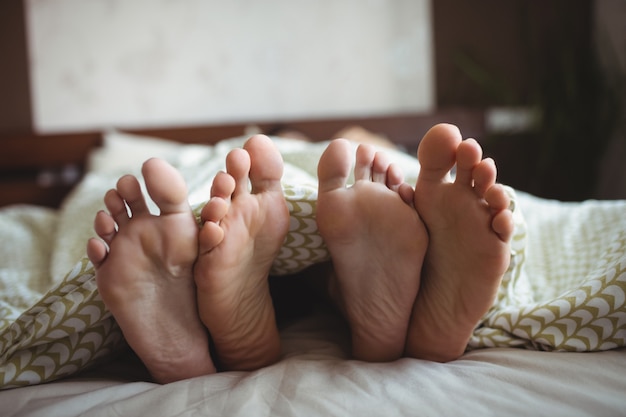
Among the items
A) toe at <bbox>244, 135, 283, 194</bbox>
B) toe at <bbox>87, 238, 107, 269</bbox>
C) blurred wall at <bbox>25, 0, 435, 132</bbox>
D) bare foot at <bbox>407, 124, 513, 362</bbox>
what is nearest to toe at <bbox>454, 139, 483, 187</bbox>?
bare foot at <bbox>407, 124, 513, 362</bbox>

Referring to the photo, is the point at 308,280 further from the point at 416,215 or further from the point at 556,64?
the point at 556,64

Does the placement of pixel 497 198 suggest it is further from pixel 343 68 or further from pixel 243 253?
pixel 343 68

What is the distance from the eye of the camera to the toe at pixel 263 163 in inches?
25.3

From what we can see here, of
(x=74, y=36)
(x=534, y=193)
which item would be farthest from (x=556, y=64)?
(x=74, y=36)

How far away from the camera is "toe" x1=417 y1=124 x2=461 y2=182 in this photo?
627mm

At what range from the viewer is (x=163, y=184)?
1.88ft

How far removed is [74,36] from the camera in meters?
2.21

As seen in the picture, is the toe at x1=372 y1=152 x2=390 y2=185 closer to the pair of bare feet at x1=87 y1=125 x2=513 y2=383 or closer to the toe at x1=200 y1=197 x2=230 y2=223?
the pair of bare feet at x1=87 y1=125 x2=513 y2=383

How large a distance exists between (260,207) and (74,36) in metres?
1.99

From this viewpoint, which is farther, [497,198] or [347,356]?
[347,356]

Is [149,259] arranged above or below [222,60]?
below

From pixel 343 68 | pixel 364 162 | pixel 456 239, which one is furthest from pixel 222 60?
pixel 456 239

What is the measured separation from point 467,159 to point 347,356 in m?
0.32

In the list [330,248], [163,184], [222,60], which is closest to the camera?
[163,184]
